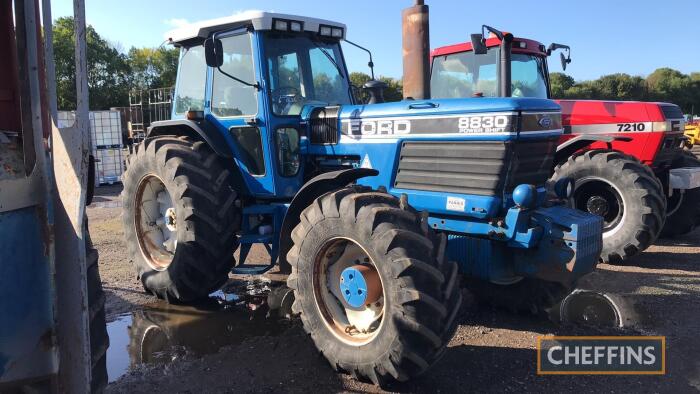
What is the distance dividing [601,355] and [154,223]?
4.27 m

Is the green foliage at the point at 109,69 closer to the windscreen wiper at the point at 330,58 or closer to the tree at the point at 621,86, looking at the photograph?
the windscreen wiper at the point at 330,58

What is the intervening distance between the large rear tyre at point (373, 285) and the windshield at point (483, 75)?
14.5ft

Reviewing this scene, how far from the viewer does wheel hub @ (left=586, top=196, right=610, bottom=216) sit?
646cm

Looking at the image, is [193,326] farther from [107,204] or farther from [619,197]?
[107,204]

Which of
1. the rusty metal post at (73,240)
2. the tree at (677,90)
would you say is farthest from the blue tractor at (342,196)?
the tree at (677,90)

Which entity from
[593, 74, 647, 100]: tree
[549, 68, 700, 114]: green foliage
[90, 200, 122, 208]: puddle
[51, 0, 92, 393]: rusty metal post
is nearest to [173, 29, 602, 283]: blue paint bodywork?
[51, 0, 92, 393]: rusty metal post

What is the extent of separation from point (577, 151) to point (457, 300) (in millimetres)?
4276

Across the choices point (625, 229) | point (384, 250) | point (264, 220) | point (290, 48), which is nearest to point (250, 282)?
point (264, 220)

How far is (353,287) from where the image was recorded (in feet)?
11.7

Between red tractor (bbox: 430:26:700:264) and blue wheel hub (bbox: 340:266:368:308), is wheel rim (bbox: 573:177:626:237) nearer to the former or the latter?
red tractor (bbox: 430:26:700:264)

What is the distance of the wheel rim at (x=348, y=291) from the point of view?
3535 mm

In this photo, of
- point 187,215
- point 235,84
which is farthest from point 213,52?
point 187,215

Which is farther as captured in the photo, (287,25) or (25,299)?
(287,25)

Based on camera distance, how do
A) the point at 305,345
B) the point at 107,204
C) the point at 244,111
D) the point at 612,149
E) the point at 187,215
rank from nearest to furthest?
1. the point at 305,345
2. the point at 187,215
3. the point at 244,111
4. the point at 612,149
5. the point at 107,204
